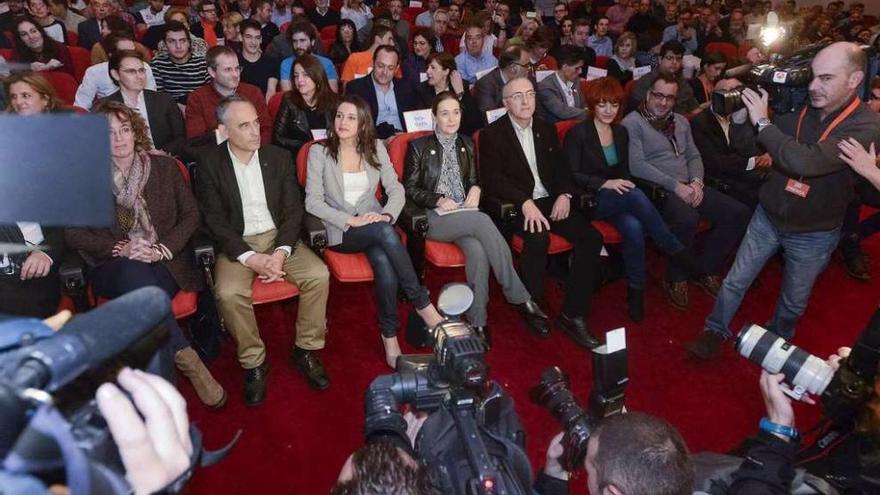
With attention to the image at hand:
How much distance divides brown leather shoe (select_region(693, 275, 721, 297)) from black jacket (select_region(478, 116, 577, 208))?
36.2 inches

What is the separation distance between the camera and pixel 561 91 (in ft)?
14.3

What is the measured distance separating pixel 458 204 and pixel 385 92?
1422 millimetres

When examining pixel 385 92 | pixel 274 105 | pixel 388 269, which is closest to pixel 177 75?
pixel 274 105

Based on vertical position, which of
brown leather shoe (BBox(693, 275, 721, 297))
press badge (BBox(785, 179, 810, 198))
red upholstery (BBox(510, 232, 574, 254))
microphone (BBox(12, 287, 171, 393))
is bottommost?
brown leather shoe (BBox(693, 275, 721, 297))

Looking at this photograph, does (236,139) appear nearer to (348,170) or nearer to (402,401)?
(348,170)

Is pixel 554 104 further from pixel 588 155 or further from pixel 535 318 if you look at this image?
pixel 535 318

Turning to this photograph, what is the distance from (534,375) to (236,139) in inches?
65.4

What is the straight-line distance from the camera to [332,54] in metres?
5.63

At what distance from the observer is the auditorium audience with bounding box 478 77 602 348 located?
2.99 metres

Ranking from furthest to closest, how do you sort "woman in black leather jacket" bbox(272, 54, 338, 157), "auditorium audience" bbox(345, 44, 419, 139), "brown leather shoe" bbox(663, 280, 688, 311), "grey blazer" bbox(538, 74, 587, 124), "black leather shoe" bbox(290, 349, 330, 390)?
"grey blazer" bbox(538, 74, 587, 124)
"auditorium audience" bbox(345, 44, 419, 139)
"woman in black leather jacket" bbox(272, 54, 338, 157)
"brown leather shoe" bbox(663, 280, 688, 311)
"black leather shoe" bbox(290, 349, 330, 390)

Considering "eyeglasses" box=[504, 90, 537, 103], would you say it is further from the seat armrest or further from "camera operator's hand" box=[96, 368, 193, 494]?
"camera operator's hand" box=[96, 368, 193, 494]

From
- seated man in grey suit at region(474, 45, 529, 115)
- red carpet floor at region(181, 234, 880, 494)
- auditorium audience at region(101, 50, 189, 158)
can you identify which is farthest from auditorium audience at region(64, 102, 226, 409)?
seated man in grey suit at region(474, 45, 529, 115)

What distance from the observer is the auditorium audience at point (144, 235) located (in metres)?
2.35

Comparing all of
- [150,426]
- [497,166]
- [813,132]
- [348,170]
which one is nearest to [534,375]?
[497,166]
